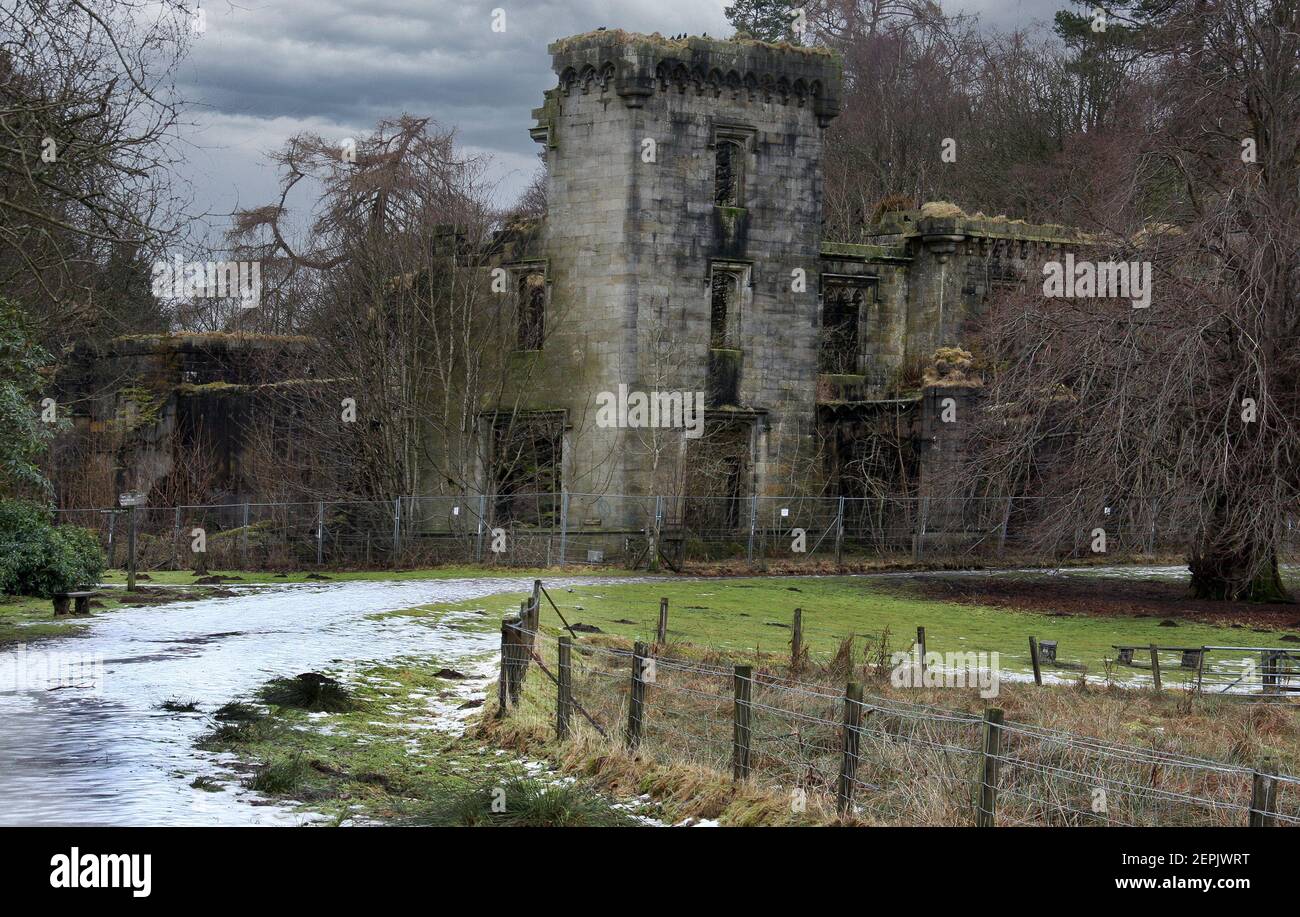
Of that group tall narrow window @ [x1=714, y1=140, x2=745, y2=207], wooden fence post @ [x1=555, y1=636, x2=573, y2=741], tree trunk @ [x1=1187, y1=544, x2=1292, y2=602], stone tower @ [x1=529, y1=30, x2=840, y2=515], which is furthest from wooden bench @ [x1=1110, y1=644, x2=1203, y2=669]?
tall narrow window @ [x1=714, y1=140, x2=745, y2=207]

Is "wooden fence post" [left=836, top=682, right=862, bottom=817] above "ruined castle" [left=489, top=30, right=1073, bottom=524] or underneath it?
underneath

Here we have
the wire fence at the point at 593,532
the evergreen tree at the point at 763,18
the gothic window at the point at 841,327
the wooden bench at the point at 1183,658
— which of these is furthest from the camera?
the evergreen tree at the point at 763,18

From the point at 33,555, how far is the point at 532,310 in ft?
70.7

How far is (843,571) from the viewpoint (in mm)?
38969

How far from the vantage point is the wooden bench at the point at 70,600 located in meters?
23.6

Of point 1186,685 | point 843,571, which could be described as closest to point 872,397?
→ point 843,571

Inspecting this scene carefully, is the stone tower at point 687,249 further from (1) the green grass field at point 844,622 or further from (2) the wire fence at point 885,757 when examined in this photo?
(2) the wire fence at point 885,757

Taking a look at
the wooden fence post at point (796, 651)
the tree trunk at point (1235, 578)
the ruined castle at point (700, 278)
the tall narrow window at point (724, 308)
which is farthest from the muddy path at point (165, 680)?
the tall narrow window at point (724, 308)

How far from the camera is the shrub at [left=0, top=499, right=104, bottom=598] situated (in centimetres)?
2308

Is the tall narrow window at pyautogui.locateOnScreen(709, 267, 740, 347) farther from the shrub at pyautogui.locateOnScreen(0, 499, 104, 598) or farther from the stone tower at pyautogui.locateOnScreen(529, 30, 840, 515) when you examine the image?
the shrub at pyautogui.locateOnScreen(0, 499, 104, 598)

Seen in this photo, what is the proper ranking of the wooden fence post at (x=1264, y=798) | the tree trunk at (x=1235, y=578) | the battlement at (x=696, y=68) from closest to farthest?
1. the wooden fence post at (x=1264, y=798)
2. the tree trunk at (x=1235, y=578)
3. the battlement at (x=696, y=68)

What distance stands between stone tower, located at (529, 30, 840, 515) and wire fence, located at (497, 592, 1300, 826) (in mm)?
22271

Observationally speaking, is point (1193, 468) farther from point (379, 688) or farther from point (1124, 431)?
point (379, 688)

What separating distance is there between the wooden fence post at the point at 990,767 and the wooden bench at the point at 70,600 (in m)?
16.1
